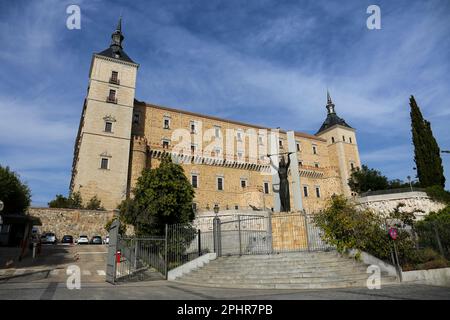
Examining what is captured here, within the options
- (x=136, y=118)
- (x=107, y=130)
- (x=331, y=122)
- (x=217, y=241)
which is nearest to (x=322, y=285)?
(x=217, y=241)

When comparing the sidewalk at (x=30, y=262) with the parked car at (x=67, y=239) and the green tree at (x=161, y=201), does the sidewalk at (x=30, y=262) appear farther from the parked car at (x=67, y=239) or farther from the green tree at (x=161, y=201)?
the parked car at (x=67, y=239)

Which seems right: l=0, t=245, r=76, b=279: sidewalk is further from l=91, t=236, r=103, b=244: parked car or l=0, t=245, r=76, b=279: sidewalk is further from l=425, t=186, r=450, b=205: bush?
l=425, t=186, r=450, b=205: bush

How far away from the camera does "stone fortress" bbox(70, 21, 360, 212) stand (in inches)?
1310

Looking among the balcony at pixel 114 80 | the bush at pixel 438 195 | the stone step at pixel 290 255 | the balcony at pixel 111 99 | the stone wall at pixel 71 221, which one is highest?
the balcony at pixel 114 80

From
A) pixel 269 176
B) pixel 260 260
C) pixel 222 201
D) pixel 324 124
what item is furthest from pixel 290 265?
pixel 324 124

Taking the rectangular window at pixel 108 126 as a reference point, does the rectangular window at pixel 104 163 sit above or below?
below

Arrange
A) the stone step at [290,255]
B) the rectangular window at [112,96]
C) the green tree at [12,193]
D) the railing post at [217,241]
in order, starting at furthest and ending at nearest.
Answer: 1. the rectangular window at [112,96]
2. the green tree at [12,193]
3. the railing post at [217,241]
4. the stone step at [290,255]

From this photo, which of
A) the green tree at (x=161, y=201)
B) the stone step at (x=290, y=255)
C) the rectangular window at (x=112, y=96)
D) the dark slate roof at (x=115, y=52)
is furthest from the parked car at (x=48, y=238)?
the dark slate roof at (x=115, y=52)

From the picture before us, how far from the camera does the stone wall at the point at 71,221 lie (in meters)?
27.8

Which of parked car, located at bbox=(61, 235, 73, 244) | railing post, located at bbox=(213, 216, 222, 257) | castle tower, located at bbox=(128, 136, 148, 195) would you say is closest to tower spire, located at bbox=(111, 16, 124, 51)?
castle tower, located at bbox=(128, 136, 148, 195)

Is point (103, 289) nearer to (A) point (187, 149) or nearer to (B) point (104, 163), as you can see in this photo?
(B) point (104, 163)

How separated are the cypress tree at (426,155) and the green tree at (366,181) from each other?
15542 millimetres

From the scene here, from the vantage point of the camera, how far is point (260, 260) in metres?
11.9

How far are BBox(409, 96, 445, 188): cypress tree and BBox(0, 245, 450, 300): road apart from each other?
26579 millimetres
